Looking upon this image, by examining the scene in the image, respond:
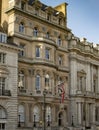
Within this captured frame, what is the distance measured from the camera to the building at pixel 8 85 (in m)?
47.2

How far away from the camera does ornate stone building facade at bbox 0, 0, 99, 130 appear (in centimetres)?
5356

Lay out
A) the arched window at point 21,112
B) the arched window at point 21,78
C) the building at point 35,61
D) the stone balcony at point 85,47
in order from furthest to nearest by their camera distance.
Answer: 1. the stone balcony at point 85,47
2. the building at point 35,61
3. the arched window at point 21,78
4. the arched window at point 21,112

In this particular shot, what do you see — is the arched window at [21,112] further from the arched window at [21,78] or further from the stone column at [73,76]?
the stone column at [73,76]

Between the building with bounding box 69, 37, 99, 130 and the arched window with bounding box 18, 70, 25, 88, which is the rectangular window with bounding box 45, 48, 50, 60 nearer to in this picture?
the arched window with bounding box 18, 70, 25, 88

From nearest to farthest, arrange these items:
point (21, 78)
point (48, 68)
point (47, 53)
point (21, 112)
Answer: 1. point (21, 112)
2. point (21, 78)
3. point (48, 68)
4. point (47, 53)

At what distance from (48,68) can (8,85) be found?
9.91m

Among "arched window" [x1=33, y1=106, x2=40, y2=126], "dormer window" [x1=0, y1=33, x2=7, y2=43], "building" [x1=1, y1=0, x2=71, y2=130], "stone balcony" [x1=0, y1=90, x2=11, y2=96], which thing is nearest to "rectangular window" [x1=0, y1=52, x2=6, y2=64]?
"dormer window" [x1=0, y1=33, x2=7, y2=43]

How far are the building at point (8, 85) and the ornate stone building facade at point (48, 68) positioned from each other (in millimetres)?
1063

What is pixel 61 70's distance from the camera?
61656 mm

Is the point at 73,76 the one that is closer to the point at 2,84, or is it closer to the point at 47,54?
the point at 47,54

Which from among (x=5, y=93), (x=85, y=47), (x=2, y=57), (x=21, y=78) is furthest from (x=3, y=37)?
(x=85, y=47)

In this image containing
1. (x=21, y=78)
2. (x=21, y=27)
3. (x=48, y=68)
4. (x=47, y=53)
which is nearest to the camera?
(x=21, y=78)

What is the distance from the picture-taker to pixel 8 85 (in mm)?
48062

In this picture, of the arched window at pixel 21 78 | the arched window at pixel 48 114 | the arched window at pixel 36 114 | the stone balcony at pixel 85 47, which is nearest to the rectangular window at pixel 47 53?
the arched window at pixel 21 78
